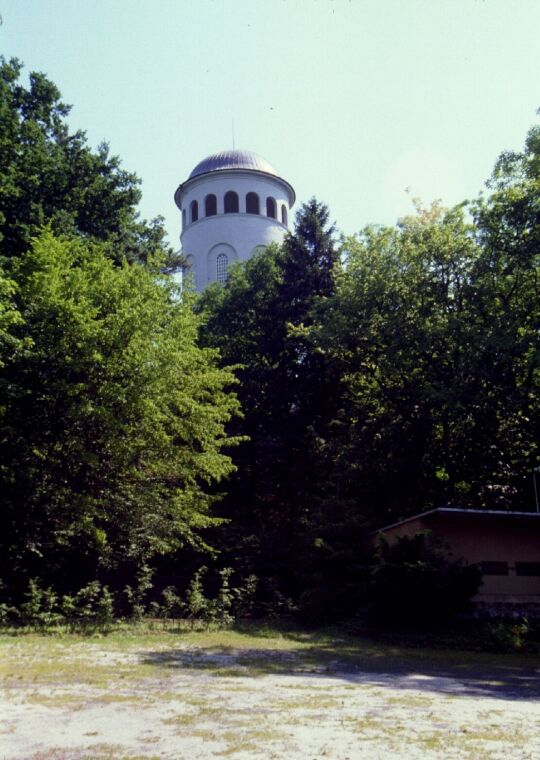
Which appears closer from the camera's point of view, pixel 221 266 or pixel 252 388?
pixel 252 388

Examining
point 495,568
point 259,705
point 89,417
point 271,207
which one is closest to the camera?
point 259,705

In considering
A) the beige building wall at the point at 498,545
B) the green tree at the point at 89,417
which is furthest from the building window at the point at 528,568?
the green tree at the point at 89,417

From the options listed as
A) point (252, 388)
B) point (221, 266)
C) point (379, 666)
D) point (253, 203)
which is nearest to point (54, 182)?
point (252, 388)

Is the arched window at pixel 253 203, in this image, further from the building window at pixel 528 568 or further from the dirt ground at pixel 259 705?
the dirt ground at pixel 259 705

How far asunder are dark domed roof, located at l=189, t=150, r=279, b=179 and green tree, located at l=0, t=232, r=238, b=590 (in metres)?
31.1

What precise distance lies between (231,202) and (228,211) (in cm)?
70

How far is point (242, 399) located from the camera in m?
31.7

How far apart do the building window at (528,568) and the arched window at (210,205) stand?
37.6m

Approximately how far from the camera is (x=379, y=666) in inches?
487

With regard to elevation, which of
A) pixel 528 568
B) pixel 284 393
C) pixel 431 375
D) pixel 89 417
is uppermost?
pixel 284 393

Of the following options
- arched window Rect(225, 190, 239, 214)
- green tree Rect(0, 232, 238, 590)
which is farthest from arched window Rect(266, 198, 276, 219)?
green tree Rect(0, 232, 238, 590)

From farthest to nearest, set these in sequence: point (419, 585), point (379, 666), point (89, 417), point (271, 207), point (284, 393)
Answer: point (271, 207) < point (284, 393) < point (89, 417) < point (419, 585) < point (379, 666)

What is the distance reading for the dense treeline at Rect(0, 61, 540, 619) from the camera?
66.6 feet

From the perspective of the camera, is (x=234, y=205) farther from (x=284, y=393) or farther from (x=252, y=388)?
(x=284, y=393)
